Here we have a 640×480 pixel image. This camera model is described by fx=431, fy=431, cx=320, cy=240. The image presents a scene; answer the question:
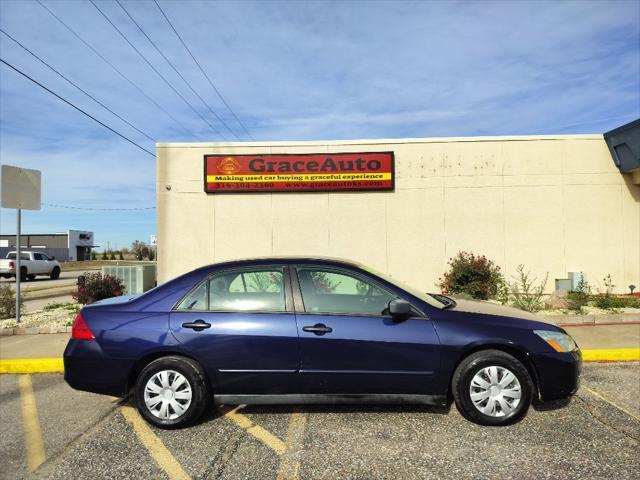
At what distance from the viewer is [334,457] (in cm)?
320

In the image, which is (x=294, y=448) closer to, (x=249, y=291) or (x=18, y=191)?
(x=249, y=291)

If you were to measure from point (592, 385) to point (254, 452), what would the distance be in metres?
3.74

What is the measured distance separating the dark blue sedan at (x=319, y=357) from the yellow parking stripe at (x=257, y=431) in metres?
0.24

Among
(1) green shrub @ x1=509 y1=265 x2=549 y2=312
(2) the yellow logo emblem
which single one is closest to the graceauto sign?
(2) the yellow logo emblem

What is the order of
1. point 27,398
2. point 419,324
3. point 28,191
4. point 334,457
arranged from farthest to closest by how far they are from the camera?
1. point 28,191
2. point 27,398
3. point 419,324
4. point 334,457

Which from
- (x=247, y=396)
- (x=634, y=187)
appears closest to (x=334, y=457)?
(x=247, y=396)

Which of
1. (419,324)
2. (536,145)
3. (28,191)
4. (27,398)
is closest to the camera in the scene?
(419,324)

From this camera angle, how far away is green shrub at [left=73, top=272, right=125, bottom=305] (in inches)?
376

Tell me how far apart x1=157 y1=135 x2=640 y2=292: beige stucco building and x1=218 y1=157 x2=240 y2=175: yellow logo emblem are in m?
0.24

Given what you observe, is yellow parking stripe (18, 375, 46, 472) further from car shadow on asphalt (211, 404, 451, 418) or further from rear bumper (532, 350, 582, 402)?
rear bumper (532, 350, 582, 402)

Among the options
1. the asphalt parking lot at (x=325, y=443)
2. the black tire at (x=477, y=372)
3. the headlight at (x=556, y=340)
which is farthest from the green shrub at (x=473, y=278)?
the black tire at (x=477, y=372)

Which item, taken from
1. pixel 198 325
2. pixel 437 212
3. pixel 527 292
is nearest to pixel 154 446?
pixel 198 325

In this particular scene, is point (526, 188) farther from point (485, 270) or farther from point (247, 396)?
point (247, 396)

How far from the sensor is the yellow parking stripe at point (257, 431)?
3.38m
